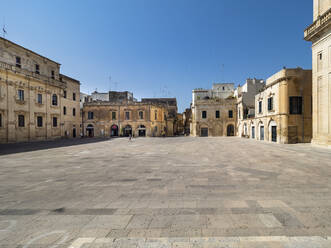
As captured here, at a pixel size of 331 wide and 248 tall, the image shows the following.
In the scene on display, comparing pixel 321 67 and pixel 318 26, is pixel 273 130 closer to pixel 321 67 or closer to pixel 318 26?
pixel 321 67

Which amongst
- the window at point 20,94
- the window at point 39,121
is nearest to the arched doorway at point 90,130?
the window at point 39,121

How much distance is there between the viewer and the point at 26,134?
78.8 feet

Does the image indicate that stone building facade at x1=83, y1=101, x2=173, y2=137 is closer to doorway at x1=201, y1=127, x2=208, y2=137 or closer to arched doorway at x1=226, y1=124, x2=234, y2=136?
doorway at x1=201, y1=127, x2=208, y2=137

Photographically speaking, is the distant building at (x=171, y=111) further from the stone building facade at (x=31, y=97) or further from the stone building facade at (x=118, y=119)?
the stone building facade at (x=31, y=97)

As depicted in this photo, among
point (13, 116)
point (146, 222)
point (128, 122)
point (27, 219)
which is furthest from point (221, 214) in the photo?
point (128, 122)

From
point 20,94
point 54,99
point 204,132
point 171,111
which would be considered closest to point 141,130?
point 204,132

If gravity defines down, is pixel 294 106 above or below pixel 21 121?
above

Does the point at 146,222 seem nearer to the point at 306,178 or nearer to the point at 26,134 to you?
the point at 306,178

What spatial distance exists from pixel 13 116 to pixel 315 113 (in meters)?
35.5

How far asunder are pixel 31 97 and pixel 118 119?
1684 cm

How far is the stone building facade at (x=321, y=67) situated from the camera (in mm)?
14500

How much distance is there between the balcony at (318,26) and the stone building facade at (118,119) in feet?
94.4

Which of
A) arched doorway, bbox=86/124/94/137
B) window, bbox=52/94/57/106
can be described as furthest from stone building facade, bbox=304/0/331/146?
arched doorway, bbox=86/124/94/137

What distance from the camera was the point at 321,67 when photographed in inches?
611
